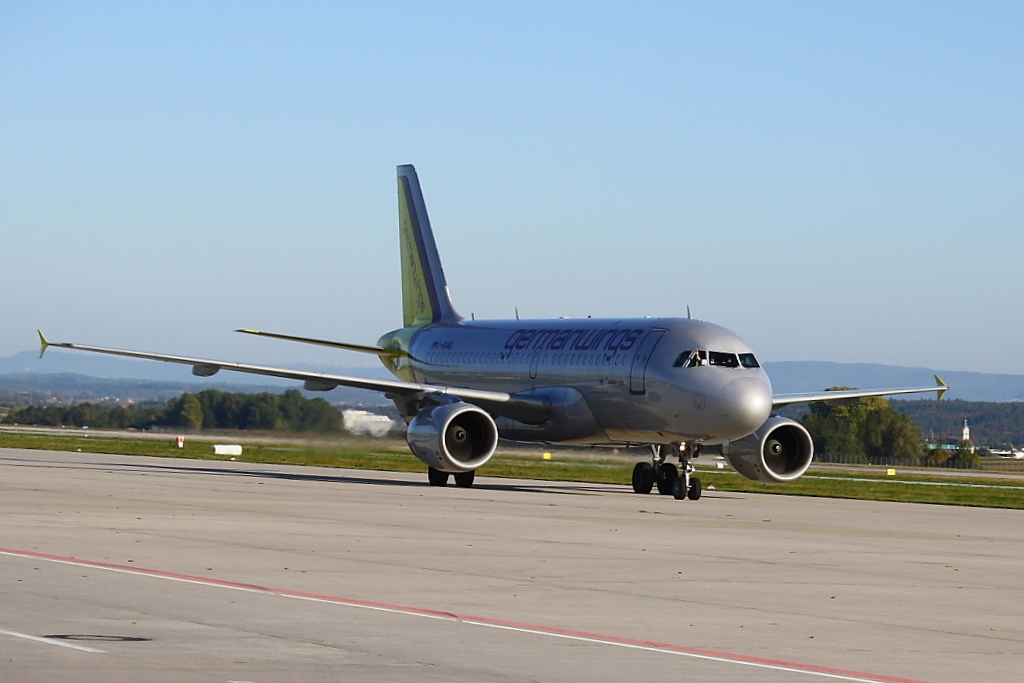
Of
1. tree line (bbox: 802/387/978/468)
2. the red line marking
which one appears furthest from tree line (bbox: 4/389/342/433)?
tree line (bbox: 802/387/978/468)

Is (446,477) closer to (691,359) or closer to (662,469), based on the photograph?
(662,469)

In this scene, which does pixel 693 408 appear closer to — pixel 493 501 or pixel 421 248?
pixel 493 501

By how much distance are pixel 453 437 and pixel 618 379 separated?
411 cm

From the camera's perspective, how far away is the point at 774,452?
38.1 metres

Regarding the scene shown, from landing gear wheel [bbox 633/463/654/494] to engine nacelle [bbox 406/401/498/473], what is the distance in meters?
3.60

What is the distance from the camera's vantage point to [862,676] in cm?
1093

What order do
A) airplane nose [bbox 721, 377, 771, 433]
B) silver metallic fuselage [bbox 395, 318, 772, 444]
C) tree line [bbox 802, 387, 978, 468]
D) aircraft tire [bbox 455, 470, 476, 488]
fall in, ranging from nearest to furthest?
airplane nose [bbox 721, 377, 771, 433] < silver metallic fuselage [bbox 395, 318, 772, 444] < aircraft tire [bbox 455, 470, 476, 488] < tree line [bbox 802, 387, 978, 468]

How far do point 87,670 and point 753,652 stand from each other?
4967mm

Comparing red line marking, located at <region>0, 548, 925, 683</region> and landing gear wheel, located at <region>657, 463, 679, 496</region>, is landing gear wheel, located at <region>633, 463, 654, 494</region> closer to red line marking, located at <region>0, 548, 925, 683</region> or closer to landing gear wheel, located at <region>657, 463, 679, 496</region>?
landing gear wheel, located at <region>657, 463, 679, 496</region>

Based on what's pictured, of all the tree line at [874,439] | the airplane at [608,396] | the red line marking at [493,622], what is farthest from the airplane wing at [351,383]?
the tree line at [874,439]

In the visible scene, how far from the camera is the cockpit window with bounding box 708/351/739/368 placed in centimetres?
3475

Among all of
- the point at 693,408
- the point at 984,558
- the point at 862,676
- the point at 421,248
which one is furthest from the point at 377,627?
the point at 421,248

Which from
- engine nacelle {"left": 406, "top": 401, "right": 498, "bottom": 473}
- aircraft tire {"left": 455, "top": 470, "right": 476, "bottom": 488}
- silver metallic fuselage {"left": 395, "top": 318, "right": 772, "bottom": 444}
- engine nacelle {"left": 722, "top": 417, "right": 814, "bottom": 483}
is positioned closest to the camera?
silver metallic fuselage {"left": 395, "top": 318, "right": 772, "bottom": 444}

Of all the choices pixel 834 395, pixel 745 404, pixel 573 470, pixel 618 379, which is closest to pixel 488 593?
pixel 745 404
